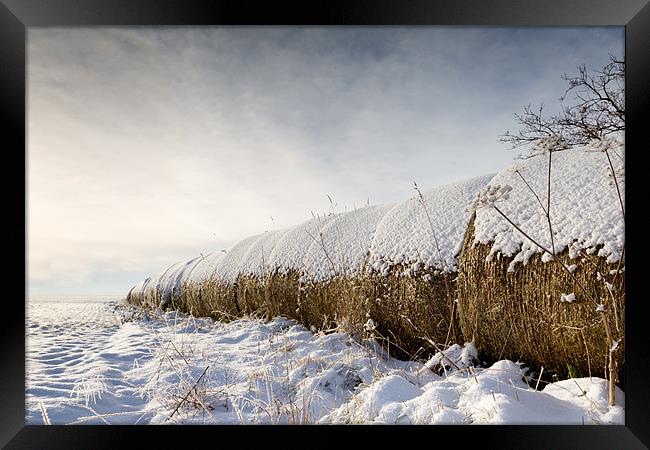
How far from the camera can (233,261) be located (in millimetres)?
4145

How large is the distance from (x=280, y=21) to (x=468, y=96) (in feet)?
3.20

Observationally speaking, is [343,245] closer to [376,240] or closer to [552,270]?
[376,240]

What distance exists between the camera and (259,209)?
6.93 ft

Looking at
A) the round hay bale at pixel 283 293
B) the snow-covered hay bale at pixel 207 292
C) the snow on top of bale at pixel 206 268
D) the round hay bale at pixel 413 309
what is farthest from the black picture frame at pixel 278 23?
the snow on top of bale at pixel 206 268

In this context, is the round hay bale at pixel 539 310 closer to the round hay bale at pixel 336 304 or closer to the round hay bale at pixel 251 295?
the round hay bale at pixel 336 304

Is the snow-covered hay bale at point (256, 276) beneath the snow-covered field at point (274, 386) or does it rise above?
above

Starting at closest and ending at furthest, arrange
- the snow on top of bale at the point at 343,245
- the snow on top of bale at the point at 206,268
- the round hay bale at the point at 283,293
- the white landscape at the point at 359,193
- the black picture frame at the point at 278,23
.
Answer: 1. the black picture frame at the point at 278,23
2. the white landscape at the point at 359,193
3. the snow on top of bale at the point at 343,245
4. the round hay bale at the point at 283,293
5. the snow on top of bale at the point at 206,268

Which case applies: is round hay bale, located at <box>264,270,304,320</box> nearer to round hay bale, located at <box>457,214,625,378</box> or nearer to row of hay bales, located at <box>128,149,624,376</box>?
row of hay bales, located at <box>128,149,624,376</box>

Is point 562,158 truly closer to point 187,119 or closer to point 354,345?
point 354,345

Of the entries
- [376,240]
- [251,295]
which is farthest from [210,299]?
[376,240]

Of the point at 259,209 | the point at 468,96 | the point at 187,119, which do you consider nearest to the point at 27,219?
the point at 187,119

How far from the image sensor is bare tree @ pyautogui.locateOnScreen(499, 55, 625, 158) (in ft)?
5.49

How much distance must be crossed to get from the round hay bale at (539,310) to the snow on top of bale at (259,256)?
2.03 meters

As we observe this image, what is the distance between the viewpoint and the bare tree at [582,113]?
1.67 metres
